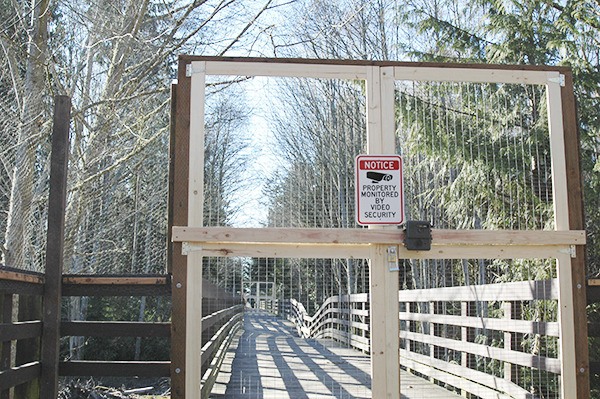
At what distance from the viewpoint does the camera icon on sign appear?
147 inches

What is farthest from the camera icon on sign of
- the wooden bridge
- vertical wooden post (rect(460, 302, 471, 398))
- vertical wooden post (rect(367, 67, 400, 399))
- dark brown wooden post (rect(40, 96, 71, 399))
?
dark brown wooden post (rect(40, 96, 71, 399))

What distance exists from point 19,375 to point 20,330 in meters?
0.25

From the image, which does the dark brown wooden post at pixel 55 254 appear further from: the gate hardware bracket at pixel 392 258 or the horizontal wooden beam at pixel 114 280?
the gate hardware bracket at pixel 392 258

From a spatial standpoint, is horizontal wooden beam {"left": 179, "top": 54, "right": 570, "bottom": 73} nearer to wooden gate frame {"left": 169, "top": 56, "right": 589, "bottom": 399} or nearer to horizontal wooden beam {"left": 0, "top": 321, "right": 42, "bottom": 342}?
wooden gate frame {"left": 169, "top": 56, "right": 589, "bottom": 399}

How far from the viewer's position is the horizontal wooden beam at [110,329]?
3.78m

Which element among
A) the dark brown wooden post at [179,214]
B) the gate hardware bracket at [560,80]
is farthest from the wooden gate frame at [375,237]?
the gate hardware bracket at [560,80]

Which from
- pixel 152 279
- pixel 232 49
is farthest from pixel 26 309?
pixel 232 49

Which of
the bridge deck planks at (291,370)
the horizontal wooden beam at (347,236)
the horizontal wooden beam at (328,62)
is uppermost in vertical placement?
the horizontal wooden beam at (328,62)

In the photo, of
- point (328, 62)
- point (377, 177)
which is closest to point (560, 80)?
point (377, 177)

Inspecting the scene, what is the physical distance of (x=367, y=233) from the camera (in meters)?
3.67

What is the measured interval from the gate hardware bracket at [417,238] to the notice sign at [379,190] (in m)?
0.09

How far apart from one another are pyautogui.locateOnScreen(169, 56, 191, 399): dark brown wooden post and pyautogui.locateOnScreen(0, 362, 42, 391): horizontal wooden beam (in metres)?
0.83

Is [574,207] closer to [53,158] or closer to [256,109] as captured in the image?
[256,109]

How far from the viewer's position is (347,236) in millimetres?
3662
